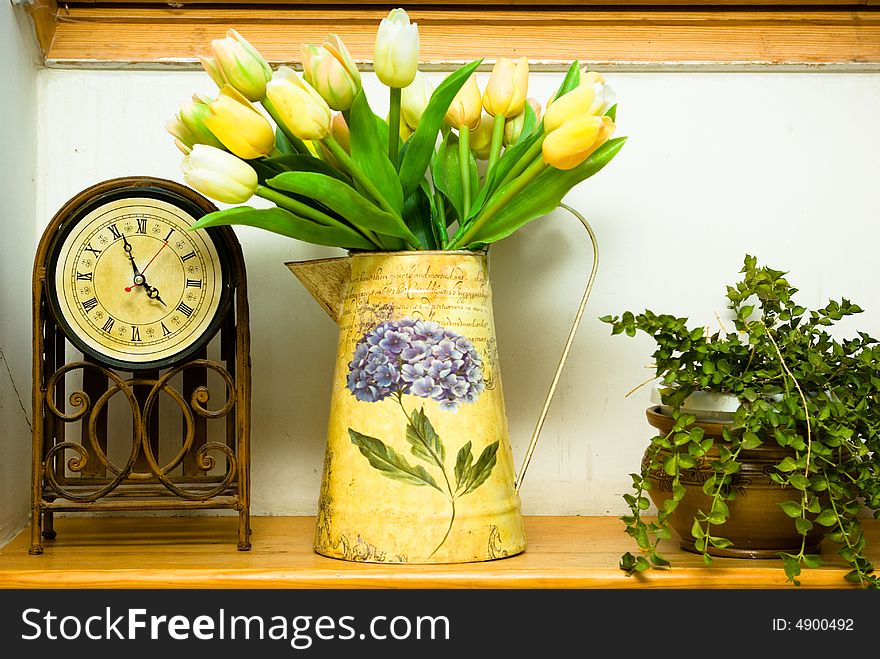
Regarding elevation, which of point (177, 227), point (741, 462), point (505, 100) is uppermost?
point (505, 100)

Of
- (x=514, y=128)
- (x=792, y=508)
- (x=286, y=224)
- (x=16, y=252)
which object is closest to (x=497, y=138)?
(x=514, y=128)

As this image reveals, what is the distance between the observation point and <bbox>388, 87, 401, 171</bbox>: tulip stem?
0.95 m

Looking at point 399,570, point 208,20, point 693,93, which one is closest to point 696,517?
point 399,570

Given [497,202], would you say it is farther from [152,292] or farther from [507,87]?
[152,292]

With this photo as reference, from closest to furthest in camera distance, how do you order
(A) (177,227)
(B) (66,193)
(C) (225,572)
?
(C) (225,572)
(A) (177,227)
(B) (66,193)

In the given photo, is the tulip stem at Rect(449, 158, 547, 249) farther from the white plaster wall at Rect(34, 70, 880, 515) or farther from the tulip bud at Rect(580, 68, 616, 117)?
the white plaster wall at Rect(34, 70, 880, 515)

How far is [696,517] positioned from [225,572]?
1.47ft

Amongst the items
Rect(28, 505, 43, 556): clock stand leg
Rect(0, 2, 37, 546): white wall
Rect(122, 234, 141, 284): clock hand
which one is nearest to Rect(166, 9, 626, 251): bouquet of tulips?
Rect(122, 234, 141, 284): clock hand

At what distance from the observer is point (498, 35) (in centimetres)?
121

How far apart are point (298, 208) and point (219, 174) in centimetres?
9

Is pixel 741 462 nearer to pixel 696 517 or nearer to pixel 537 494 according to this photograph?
pixel 696 517

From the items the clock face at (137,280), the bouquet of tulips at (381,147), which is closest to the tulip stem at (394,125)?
the bouquet of tulips at (381,147)

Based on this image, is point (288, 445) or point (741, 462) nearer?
point (741, 462)

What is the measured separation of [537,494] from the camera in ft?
3.96
